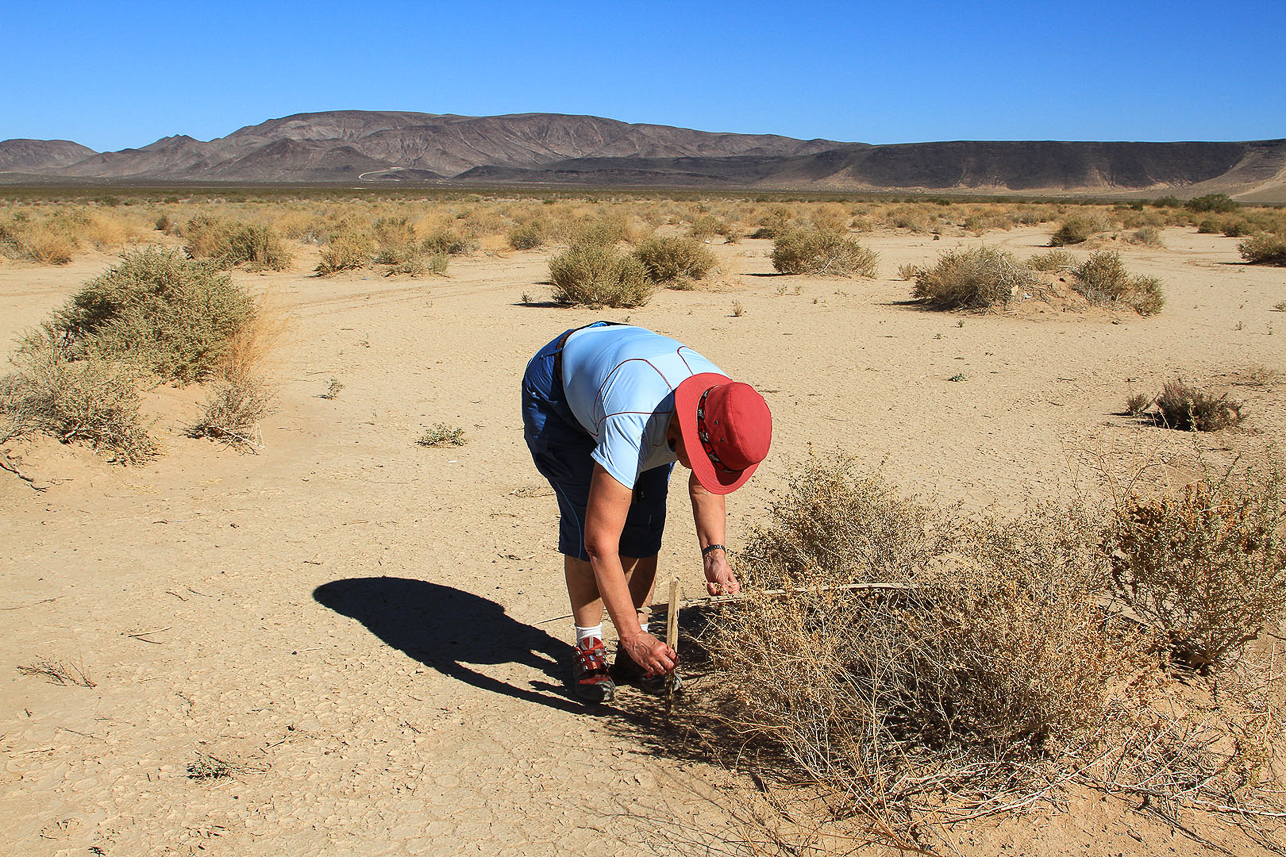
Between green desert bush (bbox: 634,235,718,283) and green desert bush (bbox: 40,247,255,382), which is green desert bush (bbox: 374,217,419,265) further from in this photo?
green desert bush (bbox: 40,247,255,382)

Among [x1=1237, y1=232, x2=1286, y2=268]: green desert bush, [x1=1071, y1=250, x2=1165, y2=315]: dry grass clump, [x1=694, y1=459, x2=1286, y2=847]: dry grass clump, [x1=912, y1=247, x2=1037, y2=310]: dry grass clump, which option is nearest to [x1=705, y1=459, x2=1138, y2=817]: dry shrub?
[x1=694, y1=459, x2=1286, y2=847]: dry grass clump

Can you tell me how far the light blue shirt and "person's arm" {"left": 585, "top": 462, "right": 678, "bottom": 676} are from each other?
0.05 metres

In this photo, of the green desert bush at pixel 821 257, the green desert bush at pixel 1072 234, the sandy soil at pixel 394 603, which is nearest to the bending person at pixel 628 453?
the sandy soil at pixel 394 603

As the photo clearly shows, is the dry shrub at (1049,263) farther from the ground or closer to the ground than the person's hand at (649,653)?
farther from the ground

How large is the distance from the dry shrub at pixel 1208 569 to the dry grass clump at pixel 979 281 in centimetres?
1061

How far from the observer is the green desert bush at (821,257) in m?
17.8

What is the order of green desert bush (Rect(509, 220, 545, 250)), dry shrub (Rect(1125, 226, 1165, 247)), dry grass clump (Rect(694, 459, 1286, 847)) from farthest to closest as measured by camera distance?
1. dry shrub (Rect(1125, 226, 1165, 247))
2. green desert bush (Rect(509, 220, 545, 250))
3. dry grass clump (Rect(694, 459, 1286, 847))

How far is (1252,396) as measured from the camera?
7758mm

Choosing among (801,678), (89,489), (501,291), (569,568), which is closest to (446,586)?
(569,568)

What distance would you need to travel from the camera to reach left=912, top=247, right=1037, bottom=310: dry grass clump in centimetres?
1317

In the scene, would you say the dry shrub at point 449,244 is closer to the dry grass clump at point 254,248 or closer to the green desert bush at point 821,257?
the dry grass clump at point 254,248

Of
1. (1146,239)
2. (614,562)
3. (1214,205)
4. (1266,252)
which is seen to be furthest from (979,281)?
(1214,205)

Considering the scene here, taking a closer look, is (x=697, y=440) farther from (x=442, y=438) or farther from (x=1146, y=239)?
(x=1146, y=239)

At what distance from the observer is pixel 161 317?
702 centimetres
